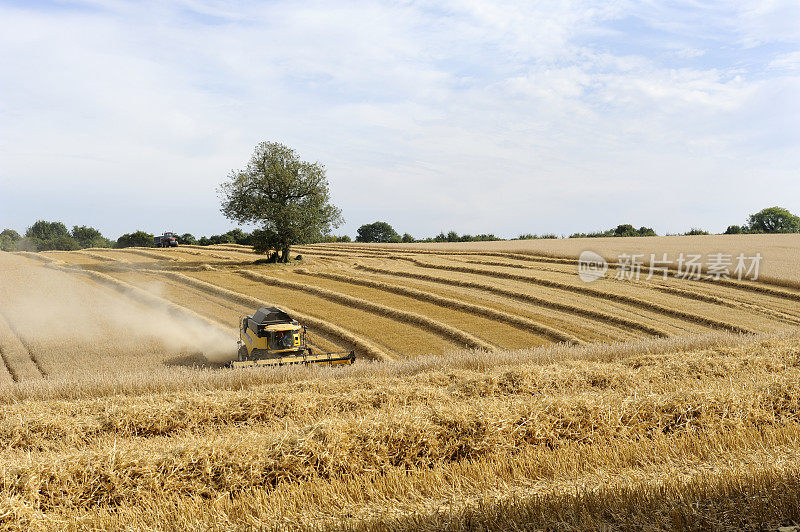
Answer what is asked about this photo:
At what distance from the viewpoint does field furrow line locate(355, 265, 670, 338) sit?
20.3 m

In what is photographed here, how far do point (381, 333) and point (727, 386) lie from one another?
1280 centimetres

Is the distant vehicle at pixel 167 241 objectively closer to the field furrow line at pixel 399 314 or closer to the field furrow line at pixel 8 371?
the field furrow line at pixel 399 314

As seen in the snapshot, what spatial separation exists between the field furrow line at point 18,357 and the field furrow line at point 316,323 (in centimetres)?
855

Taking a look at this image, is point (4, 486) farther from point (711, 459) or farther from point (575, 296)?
point (575, 296)

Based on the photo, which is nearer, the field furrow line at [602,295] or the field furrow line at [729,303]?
the field furrow line at [602,295]

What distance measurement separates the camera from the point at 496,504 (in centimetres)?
462

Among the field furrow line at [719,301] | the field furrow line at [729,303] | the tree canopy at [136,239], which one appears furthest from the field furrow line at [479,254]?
the tree canopy at [136,239]

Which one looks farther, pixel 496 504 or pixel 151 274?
pixel 151 274

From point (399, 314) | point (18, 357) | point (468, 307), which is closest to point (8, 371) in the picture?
point (18, 357)

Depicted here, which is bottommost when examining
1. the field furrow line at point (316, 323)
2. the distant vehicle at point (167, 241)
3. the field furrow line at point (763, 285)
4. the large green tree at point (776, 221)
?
the field furrow line at point (316, 323)

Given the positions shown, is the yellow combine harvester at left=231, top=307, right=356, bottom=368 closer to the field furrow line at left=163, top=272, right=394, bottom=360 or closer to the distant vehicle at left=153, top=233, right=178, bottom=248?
the field furrow line at left=163, top=272, right=394, bottom=360

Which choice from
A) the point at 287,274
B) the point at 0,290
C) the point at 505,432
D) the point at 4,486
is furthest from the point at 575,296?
the point at 0,290

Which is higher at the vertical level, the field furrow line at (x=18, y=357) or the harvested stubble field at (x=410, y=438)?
the harvested stubble field at (x=410, y=438)

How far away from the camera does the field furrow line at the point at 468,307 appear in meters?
19.4
